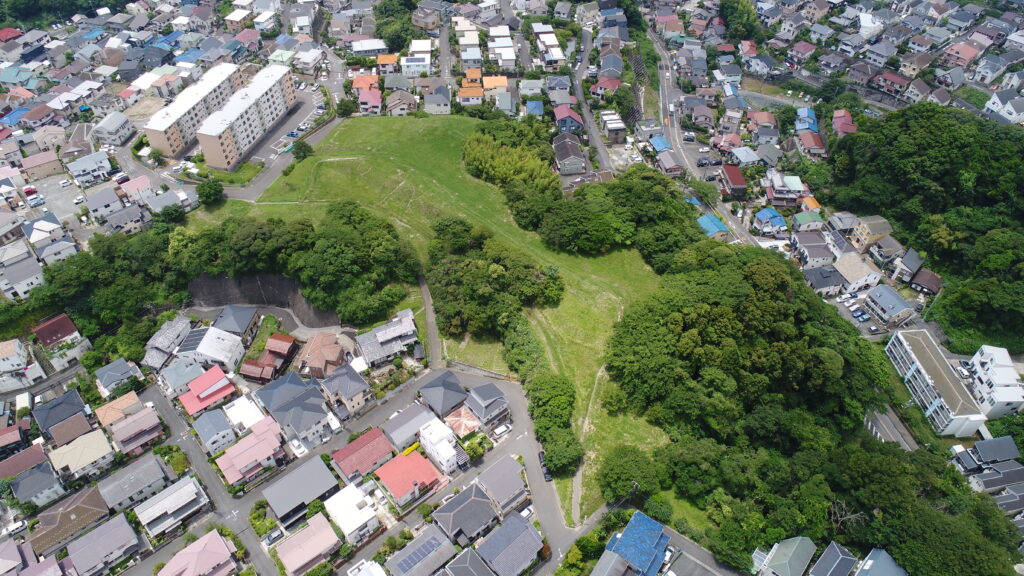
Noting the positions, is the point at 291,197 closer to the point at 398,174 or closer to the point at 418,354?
the point at 398,174

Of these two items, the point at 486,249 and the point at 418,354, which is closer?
the point at 418,354

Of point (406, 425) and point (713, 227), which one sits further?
point (713, 227)

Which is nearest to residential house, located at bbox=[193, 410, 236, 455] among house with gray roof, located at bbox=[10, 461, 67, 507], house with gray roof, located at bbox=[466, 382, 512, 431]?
house with gray roof, located at bbox=[10, 461, 67, 507]

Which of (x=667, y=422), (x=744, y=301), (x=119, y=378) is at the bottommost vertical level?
(x=119, y=378)

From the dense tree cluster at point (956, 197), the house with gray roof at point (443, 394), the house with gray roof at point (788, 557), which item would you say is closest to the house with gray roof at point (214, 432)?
the house with gray roof at point (443, 394)

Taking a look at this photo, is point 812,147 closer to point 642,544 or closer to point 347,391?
point 642,544

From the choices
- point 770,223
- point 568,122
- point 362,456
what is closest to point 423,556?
point 362,456

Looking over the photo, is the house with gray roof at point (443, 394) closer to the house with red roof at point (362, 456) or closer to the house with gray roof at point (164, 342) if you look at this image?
the house with red roof at point (362, 456)

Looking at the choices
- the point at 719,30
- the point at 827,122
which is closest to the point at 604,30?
the point at 719,30
